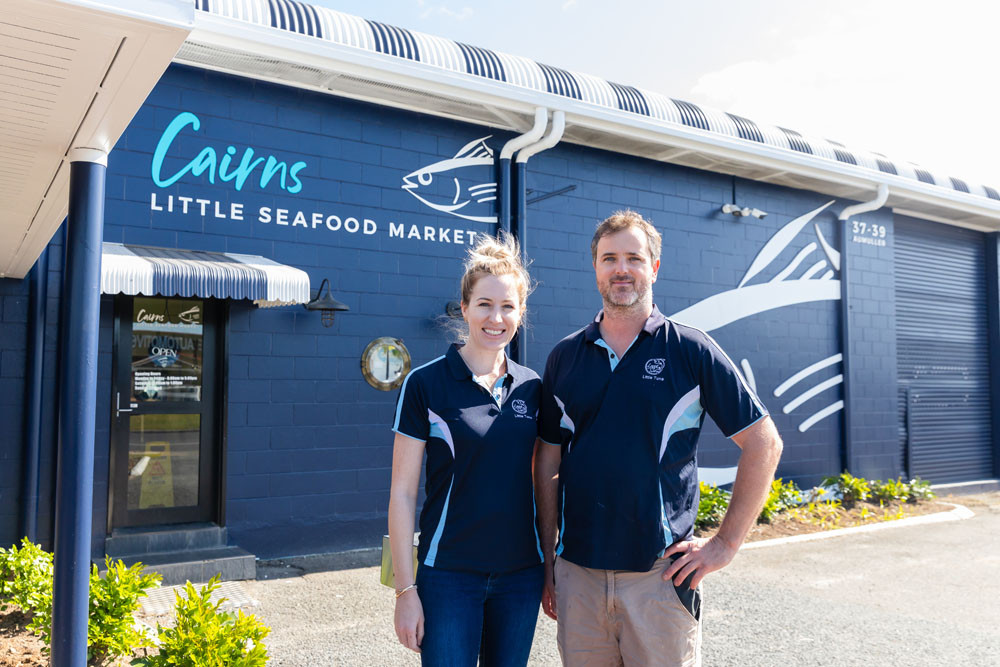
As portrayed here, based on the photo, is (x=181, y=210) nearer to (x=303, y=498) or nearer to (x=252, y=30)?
(x=252, y=30)

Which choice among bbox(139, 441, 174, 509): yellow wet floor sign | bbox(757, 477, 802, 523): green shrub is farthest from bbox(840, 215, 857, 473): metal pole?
bbox(139, 441, 174, 509): yellow wet floor sign

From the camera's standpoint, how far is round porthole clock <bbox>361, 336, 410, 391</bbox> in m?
6.66

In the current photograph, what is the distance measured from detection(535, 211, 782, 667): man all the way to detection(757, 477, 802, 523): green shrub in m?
5.95

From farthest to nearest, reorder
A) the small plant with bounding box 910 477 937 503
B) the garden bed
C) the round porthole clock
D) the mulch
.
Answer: the small plant with bounding box 910 477 937 503 < the garden bed < the round porthole clock < the mulch

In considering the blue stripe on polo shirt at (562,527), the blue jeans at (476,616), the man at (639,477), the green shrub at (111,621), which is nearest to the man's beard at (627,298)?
the man at (639,477)

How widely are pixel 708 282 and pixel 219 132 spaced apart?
540 centimetres

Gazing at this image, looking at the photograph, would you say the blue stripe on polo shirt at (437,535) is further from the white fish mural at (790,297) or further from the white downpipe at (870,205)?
the white downpipe at (870,205)

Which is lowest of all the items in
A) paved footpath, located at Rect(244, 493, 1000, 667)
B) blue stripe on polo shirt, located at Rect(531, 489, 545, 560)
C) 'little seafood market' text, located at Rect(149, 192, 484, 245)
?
paved footpath, located at Rect(244, 493, 1000, 667)

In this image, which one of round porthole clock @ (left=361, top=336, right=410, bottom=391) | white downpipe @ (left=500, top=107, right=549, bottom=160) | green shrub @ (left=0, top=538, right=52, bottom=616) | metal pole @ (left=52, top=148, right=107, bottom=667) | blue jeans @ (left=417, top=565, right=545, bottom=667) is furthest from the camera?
white downpipe @ (left=500, top=107, right=549, bottom=160)

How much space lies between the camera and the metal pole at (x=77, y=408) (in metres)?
2.67

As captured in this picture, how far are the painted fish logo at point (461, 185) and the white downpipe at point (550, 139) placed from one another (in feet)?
1.04

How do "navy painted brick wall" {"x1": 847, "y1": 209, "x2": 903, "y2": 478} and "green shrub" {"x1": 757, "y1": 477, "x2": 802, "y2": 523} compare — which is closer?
"green shrub" {"x1": 757, "y1": 477, "x2": 802, "y2": 523}

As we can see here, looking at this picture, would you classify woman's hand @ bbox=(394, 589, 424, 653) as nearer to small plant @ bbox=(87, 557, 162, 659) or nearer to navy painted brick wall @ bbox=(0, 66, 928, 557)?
small plant @ bbox=(87, 557, 162, 659)

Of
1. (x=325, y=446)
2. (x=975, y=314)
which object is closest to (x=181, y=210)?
A: (x=325, y=446)
